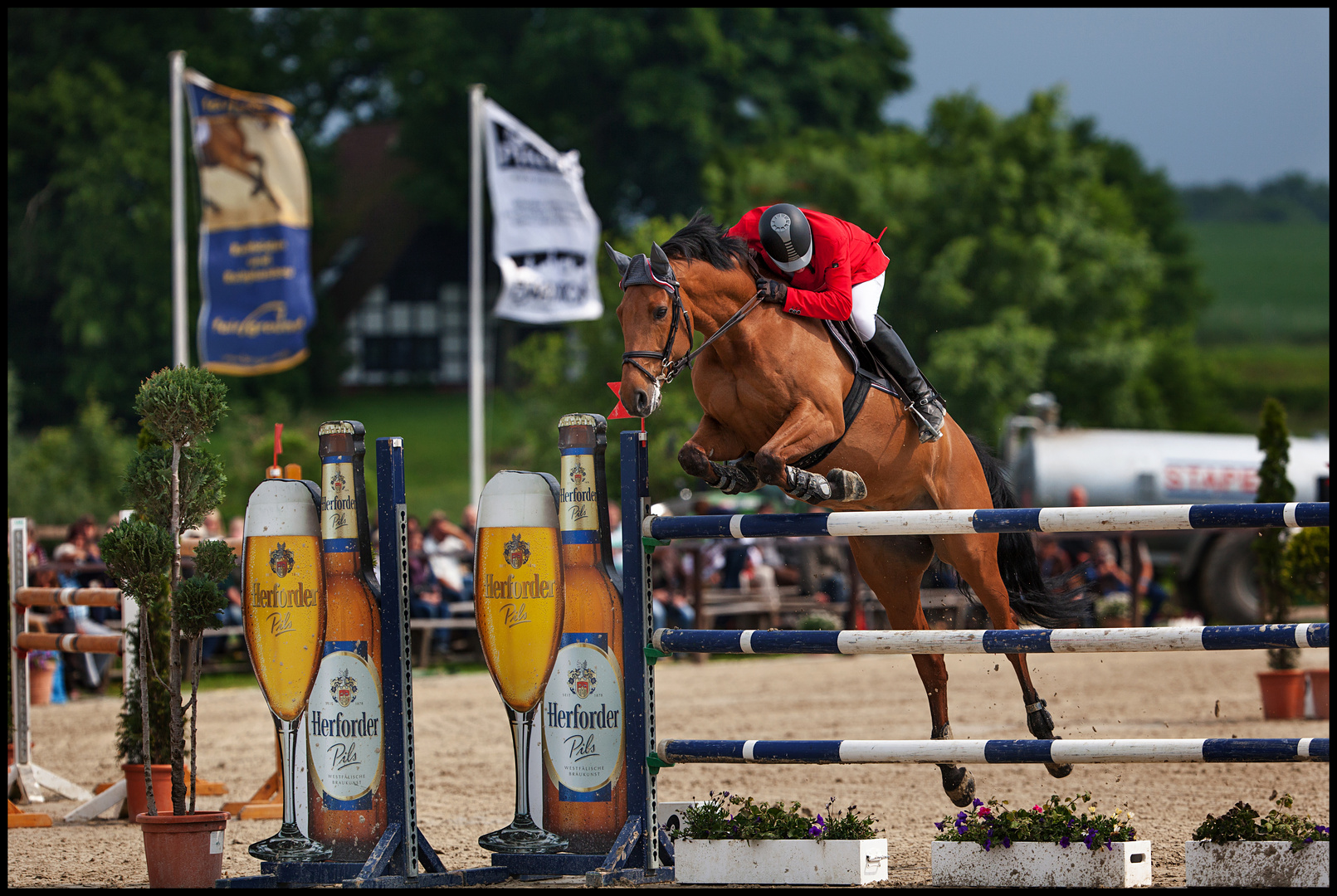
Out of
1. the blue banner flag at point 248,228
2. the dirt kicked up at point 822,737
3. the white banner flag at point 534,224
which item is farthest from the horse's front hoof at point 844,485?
the white banner flag at point 534,224

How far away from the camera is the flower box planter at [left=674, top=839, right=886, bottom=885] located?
464cm

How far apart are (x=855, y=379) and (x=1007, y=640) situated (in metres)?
1.33

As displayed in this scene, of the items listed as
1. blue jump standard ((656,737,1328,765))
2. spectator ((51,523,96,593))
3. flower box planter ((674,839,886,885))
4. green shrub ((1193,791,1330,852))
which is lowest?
flower box planter ((674,839,886,885))

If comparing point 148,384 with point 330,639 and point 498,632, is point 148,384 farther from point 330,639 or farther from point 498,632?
point 498,632

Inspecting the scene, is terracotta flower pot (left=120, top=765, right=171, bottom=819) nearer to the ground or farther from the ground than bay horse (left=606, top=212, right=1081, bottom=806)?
nearer to the ground

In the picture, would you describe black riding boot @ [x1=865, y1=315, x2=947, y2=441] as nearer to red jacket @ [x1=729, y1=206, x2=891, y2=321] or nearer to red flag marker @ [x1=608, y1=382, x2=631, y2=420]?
red jacket @ [x1=729, y1=206, x2=891, y2=321]

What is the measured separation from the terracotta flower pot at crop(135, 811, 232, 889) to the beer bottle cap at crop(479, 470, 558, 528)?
4.71 feet

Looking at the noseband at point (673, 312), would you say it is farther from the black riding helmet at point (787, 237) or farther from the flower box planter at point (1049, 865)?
the flower box planter at point (1049, 865)

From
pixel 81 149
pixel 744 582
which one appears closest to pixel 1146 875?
pixel 744 582

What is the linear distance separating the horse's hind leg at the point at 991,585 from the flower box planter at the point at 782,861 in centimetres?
110

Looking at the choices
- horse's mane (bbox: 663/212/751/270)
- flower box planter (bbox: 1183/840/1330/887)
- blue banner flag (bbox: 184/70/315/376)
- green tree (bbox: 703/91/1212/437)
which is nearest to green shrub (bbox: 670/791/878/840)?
flower box planter (bbox: 1183/840/1330/887)

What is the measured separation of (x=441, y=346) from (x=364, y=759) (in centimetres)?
3872

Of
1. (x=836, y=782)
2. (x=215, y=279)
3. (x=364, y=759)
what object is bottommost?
(x=836, y=782)

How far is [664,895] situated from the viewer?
4.38 meters
